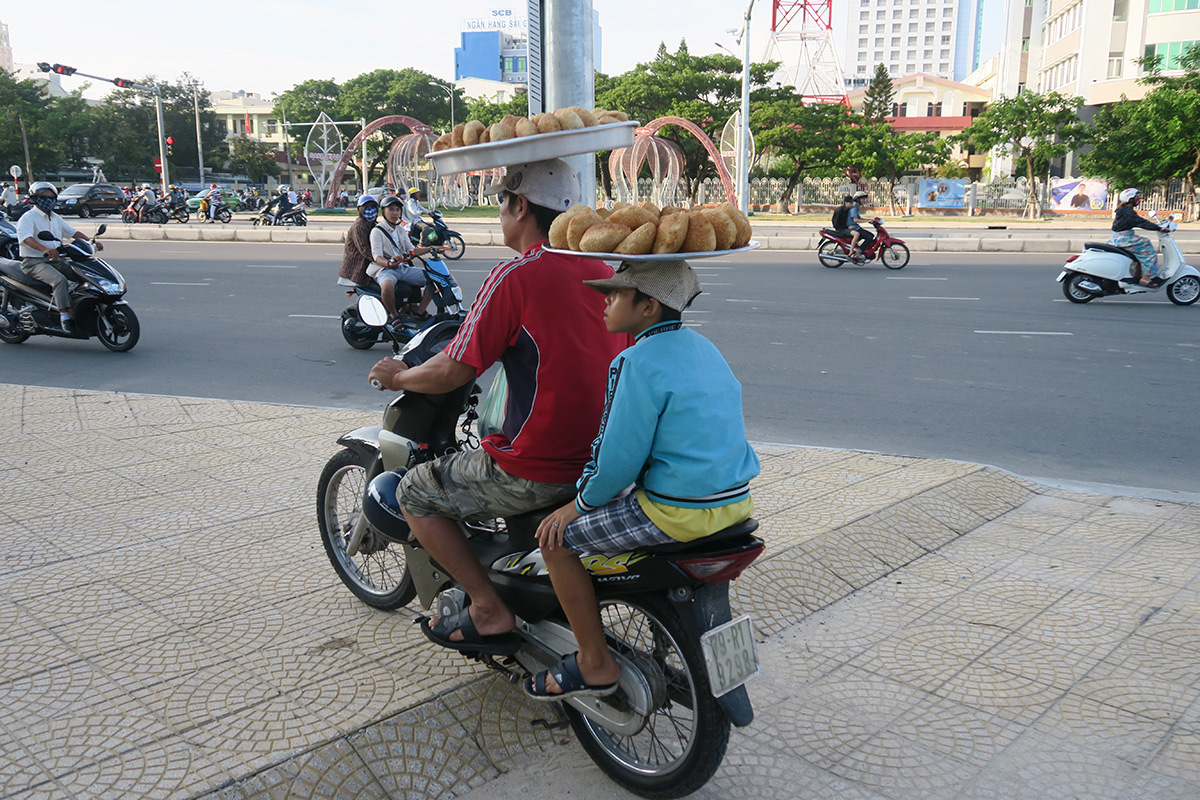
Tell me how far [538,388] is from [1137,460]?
4794 millimetres

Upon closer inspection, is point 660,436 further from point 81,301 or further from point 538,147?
point 81,301

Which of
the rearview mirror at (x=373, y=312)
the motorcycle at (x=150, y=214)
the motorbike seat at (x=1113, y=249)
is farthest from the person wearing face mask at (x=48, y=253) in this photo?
the motorcycle at (x=150, y=214)

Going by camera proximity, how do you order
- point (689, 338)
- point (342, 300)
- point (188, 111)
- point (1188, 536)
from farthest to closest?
point (188, 111) → point (342, 300) → point (1188, 536) → point (689, 338)

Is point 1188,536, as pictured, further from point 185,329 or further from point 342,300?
point 342,300

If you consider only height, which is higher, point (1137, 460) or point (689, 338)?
point (689, 338)

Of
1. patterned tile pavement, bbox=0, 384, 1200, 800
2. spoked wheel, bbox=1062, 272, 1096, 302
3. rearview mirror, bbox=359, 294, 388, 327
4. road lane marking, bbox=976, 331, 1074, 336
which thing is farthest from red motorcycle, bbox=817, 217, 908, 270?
rearview mirror, bbox=359, 294, 388, 327

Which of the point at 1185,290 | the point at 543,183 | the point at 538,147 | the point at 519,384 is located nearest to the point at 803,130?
the point at 1185,290

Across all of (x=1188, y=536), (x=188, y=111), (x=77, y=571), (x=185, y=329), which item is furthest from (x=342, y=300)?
(x=188, y=111)

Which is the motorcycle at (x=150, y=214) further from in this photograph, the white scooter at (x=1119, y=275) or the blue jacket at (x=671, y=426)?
the blue jacket at (x=671, y=426)

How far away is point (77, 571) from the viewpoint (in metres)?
3.71

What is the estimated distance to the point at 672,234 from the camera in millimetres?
2131

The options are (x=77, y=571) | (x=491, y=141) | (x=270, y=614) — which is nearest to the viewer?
(x=491, y=141)

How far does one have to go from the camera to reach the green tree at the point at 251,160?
3051 inches

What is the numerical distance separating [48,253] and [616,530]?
30.7ft
